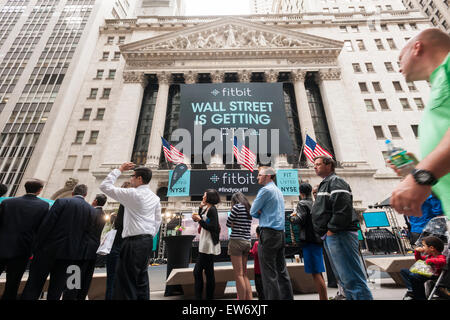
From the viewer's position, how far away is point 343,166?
20.0m

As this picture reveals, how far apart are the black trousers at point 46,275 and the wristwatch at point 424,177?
15.0ft

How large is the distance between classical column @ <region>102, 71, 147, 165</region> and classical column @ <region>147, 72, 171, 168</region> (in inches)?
78.2

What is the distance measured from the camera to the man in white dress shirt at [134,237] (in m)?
2.85

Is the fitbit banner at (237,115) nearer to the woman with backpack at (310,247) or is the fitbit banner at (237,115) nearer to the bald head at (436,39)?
the woman with backpack at (310,247)

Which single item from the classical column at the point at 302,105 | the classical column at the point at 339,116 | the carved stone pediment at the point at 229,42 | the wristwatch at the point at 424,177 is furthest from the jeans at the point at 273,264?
the carved stone pediment at the point at 229,42

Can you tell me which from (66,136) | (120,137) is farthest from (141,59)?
(66,136)

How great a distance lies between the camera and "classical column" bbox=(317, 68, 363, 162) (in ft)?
68.3

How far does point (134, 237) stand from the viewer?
3062 mm

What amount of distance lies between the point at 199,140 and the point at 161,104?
7.26m

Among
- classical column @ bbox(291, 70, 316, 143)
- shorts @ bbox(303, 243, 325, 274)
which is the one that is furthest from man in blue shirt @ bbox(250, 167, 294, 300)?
classical column @ bbox(291, 70, 316, 143)

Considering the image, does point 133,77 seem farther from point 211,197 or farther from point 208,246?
point 208,246

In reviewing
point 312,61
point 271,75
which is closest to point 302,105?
point 271,75

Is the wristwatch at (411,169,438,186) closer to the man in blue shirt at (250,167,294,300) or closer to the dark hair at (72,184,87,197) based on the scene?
the man in blue shirt at (250,167,294,300)
